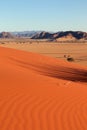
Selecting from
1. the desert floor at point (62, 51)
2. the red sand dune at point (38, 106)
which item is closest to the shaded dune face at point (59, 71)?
the red sand dune at point (38, 106)

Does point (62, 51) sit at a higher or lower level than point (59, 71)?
lower

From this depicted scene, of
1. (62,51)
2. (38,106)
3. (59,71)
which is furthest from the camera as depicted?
(62,51)

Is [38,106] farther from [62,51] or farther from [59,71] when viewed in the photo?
[62,51]

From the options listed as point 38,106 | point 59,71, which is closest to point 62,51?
point 59,71

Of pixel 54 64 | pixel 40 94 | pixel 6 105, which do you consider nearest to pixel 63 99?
pixel 40 94

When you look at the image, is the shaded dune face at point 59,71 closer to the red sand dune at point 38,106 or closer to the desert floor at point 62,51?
the red sand dune at point 38,106

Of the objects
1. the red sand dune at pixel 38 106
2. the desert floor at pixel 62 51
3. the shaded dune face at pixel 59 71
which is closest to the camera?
the red sand dune at pixel 38 106

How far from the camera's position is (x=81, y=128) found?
6.19 metres

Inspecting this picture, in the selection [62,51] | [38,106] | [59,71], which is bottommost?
[62,51]

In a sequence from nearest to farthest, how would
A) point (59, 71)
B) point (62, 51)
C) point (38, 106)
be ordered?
point (38, 106), point (59, 71), point (62, 51)

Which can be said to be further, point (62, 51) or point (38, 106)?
point (62, 51)

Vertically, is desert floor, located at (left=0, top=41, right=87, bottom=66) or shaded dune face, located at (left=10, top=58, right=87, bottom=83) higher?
shaded dune face, located at (left=10, top=58, right=87, bottom=83)

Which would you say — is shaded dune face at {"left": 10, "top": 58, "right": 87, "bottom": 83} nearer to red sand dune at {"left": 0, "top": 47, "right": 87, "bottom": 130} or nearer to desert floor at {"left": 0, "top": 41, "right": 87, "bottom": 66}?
red sand dune at {"left": 0, "top": 47, "right": 87, "bottom": 130}

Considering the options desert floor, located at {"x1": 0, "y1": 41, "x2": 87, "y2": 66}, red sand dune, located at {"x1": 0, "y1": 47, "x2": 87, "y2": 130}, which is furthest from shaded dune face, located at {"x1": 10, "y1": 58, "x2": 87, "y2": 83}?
desert floor, located at {"x1": 0, "y1": 41, "x2": 87, "y2": 66}
